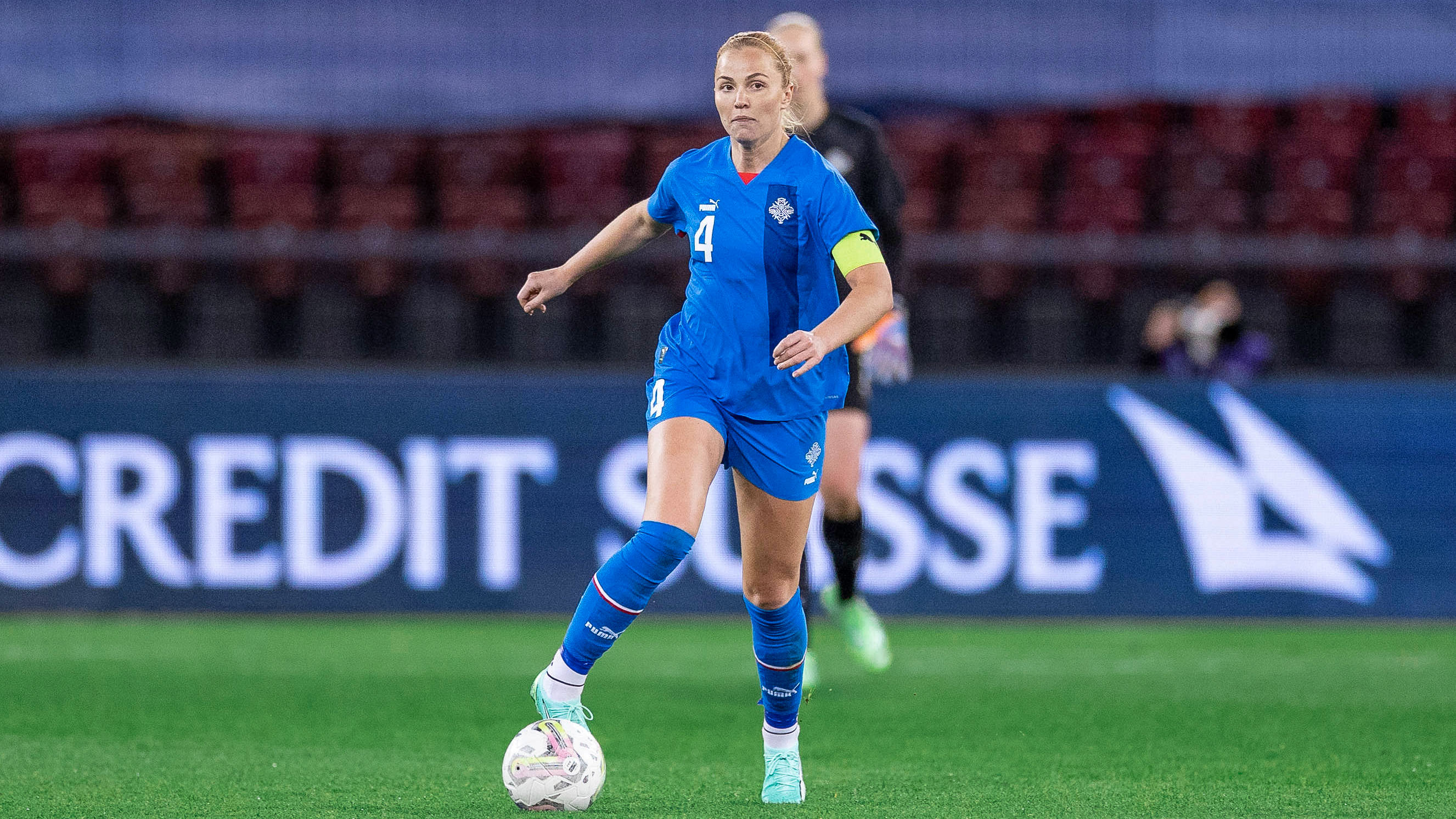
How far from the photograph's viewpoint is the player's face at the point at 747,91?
4055mm

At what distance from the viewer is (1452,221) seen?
10109mm

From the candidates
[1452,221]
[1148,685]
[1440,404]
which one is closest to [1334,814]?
[1148,685]

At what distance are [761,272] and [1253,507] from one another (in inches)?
197

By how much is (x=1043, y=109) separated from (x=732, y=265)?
685 centimetres

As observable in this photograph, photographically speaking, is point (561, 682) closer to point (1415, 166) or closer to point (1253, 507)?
point (1253, 507)

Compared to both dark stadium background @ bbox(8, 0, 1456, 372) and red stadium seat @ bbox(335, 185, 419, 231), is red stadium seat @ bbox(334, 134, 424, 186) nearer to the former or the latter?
red stadium seat @ bbox(335, 185, 419, 231)

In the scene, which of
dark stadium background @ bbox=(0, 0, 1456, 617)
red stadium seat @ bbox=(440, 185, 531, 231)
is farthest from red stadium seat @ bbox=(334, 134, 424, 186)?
red stadium seat @ bbox=(440, 185, 531, 231)

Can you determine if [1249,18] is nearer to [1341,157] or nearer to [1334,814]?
[1341,157]

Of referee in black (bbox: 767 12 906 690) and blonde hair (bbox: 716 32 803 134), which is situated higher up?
blonde hair (bbox: 716 32 803 134)

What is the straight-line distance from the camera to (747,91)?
13.3ft

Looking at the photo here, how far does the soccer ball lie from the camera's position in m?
4.02

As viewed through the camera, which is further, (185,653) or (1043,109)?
(1043,109)

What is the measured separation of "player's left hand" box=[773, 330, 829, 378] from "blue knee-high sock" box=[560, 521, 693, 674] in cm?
52

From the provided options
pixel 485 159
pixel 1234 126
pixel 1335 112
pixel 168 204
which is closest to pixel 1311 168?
pixel 1234 126
